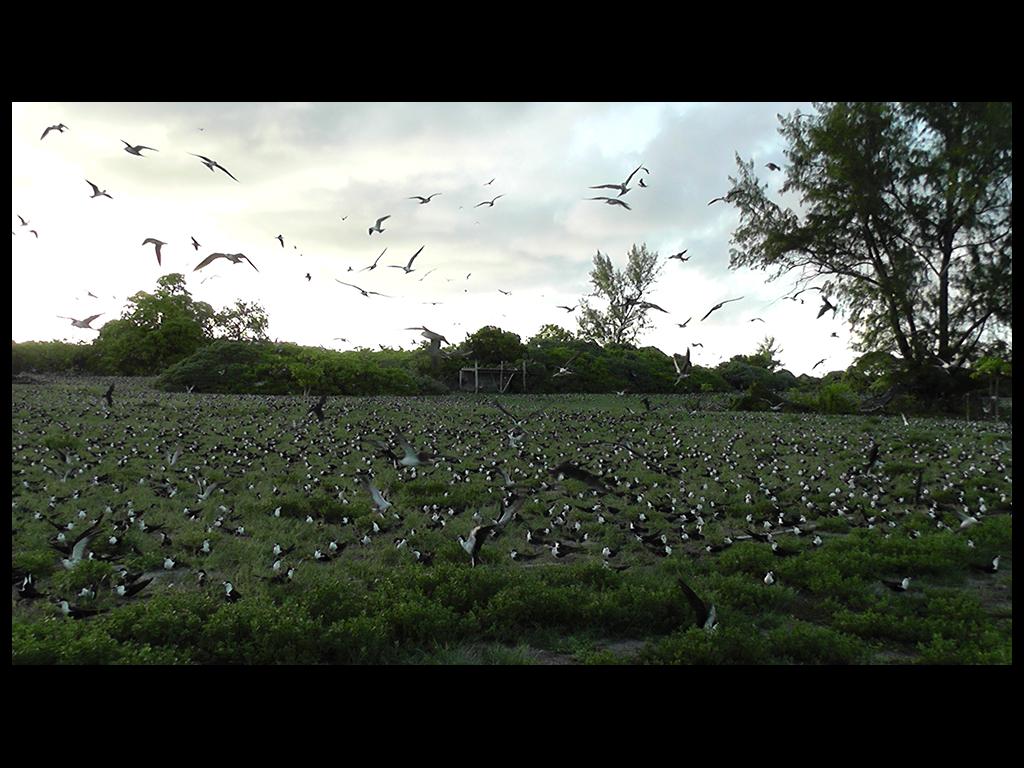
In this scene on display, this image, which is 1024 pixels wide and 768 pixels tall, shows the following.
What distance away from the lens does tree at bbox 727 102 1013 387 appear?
86.4 feet

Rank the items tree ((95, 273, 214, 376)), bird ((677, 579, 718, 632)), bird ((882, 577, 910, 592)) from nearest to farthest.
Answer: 1. bird ((677, 579, 718, 632))
2. bird ((882, 577, 910, 592))
3. tree ((95, 273, 214, 376))

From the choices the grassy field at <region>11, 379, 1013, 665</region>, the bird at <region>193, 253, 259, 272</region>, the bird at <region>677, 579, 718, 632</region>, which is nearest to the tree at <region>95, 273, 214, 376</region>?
the grassy field at <region>11, 379, 1013, 665</region>

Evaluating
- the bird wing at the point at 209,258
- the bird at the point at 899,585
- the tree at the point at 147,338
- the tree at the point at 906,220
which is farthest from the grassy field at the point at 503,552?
the tree at the point at 147,338

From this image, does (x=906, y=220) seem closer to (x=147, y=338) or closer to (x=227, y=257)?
(x=227, y=257)

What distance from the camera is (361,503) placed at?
9.37m

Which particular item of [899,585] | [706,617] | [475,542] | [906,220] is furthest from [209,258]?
[906,220]

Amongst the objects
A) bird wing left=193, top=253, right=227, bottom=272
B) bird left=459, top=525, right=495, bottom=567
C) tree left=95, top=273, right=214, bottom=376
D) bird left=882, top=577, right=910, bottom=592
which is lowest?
bird left=882, top=577, right=910, bottom=592

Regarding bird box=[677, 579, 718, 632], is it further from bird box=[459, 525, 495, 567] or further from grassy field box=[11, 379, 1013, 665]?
bird box=[459, 525, 495, 567]

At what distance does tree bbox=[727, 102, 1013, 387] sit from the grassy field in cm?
1598

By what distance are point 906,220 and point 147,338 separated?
4390cm

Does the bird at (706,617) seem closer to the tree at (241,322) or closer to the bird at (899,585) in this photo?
the bird at (899,585)

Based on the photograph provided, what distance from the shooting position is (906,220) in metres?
29.0
